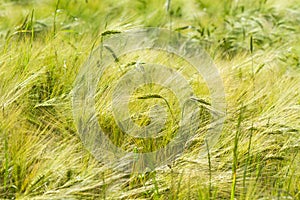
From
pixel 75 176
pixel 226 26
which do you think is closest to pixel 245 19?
pixel 226 26

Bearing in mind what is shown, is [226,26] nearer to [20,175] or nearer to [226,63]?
[226,63]

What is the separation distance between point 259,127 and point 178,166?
12.4 inches

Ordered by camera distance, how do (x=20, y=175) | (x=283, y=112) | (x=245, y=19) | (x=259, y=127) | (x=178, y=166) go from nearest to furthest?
1. (x=20, y=175)
2. (x=178, y=166)
3. (x=259, y=127)
4. (x=283, y=112)
5. (x=245, y=19)

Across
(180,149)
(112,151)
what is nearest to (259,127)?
(180,149)

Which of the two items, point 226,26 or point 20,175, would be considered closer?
point 20,175

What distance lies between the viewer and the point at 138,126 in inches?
64.6

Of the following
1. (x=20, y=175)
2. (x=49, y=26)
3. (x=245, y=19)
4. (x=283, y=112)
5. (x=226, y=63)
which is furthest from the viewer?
(x=245, y=19)

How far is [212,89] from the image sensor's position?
1.95 m

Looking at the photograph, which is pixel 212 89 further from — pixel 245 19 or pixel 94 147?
pixel 245 19

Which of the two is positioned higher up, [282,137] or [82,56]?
[82,56]

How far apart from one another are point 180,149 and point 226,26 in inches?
77.6

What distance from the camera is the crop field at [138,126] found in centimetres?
139

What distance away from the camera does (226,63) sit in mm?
2439

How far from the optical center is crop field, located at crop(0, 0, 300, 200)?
1393 mm
